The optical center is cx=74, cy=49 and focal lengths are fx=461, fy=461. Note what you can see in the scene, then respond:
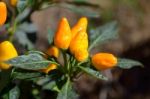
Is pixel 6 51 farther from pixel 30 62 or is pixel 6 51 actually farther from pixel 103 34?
pixel 103 34

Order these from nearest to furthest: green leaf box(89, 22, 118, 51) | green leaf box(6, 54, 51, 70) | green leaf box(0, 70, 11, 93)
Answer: green leaf box(6, 54, 51, 70), green leaf box(0, 70, 11, 93), green leaf box(89, 22, 118, 51)

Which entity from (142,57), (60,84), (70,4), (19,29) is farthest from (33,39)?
(142,57)

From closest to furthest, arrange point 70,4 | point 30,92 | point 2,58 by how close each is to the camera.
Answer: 1. point 2,58
2. point 30,92
3. point 70,4

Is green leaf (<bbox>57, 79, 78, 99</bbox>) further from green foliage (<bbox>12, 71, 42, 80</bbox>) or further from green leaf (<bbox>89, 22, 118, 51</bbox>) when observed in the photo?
green leaf (<bbox>89, 22, 118, 51</bbox>)

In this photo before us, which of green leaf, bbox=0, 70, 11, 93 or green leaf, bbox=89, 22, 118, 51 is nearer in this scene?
green leaf, bbox=0, 70, 11, 93

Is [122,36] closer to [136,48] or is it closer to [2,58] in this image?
[136,48]

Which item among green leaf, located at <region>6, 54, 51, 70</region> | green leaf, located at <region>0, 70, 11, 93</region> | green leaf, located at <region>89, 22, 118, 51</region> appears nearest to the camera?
green leaf, located at <region>6, 54, 51, 70</region>

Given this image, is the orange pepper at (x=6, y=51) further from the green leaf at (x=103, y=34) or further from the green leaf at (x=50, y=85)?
the green leaf at (x=103, y=34)

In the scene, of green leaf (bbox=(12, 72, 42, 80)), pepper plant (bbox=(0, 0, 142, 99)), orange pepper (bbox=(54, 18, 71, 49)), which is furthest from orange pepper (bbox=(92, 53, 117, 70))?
green leaf (bbox=(12, 72, 42, 80))

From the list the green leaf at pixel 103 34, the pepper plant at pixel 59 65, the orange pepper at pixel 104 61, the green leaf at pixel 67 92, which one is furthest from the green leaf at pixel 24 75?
the green leaf at pixel 103 34
